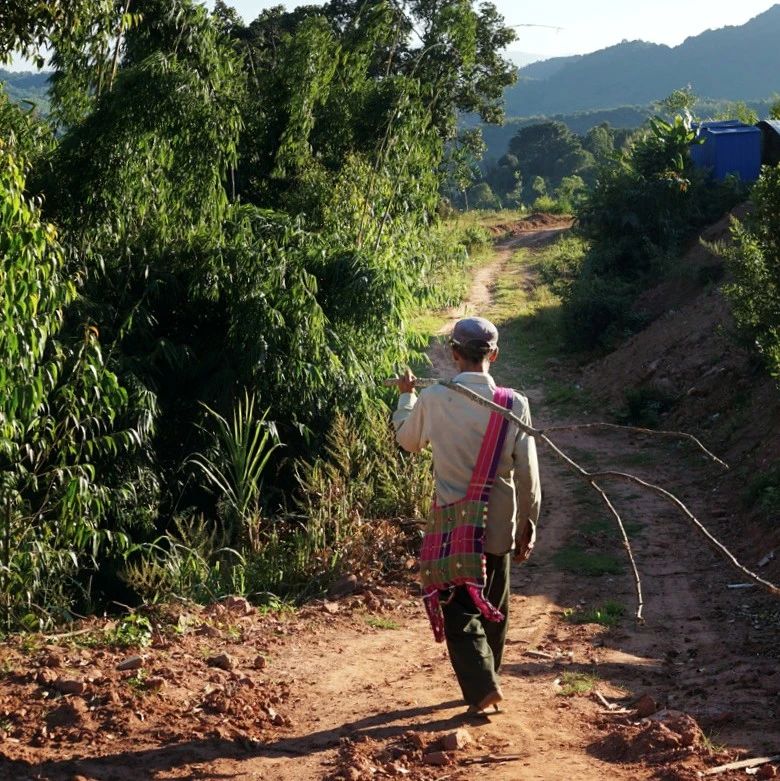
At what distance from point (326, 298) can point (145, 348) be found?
56.7 inches

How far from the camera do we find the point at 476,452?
4336 millimetres

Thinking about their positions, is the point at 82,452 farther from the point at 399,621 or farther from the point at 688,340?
the point at 688,340

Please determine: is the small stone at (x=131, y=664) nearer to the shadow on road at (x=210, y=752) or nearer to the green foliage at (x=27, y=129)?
the shadow on road at (x=210, y=752)

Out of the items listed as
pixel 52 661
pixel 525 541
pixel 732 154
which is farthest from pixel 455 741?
pixel 732 154

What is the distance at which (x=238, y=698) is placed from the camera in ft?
14.8

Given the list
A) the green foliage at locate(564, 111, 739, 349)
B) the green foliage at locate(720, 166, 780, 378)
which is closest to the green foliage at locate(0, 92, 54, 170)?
the green foliage at locate(720, 166, 780, 378)

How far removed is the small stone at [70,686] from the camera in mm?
4484

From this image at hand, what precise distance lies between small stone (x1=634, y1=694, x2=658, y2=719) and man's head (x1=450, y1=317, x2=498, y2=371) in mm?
1564

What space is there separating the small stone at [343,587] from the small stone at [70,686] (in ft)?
7.37

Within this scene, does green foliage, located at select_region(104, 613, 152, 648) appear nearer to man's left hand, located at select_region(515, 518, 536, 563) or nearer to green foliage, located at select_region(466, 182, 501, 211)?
man's left hand, located at select_region(515, 518, 536, 563)

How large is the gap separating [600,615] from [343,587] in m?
1.51

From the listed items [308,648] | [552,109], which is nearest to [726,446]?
[308,648]

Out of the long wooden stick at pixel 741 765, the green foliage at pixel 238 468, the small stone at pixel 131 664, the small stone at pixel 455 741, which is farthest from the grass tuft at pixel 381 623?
the long wooden stick at pixel 741 765

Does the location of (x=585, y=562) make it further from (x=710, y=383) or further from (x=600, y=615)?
(x=710, y=383)
